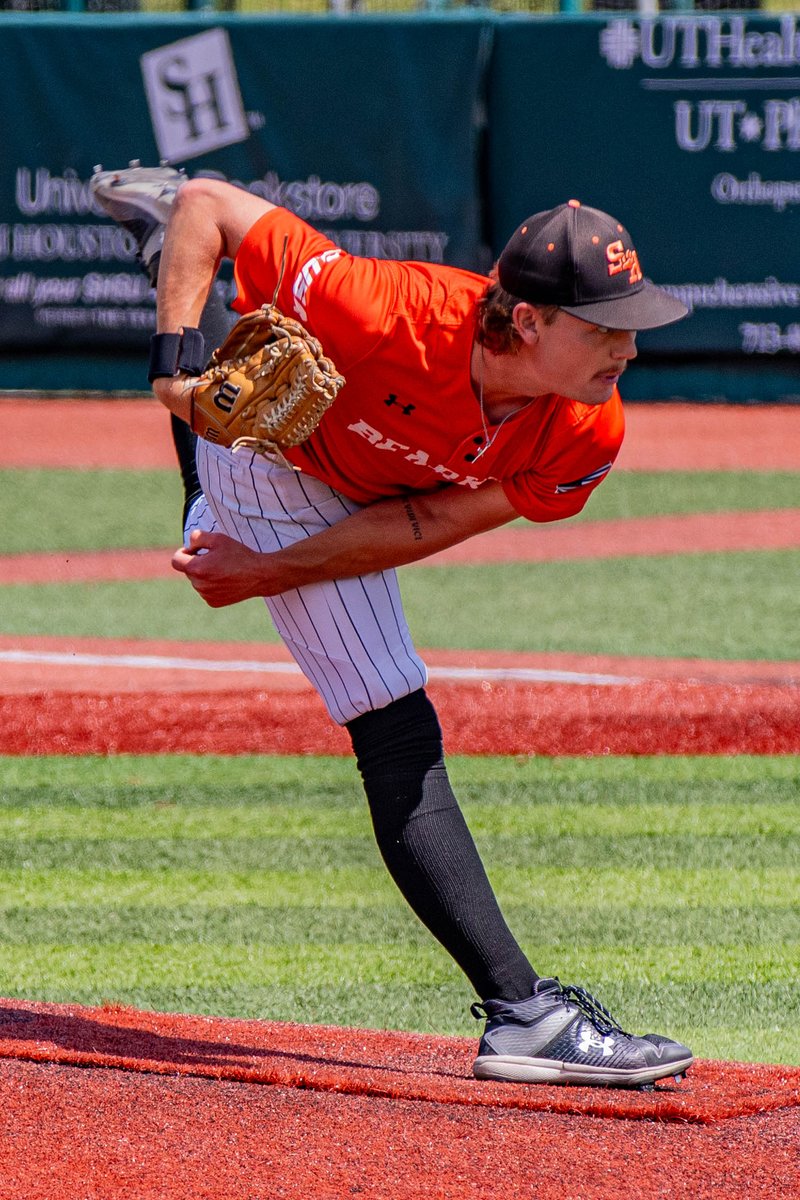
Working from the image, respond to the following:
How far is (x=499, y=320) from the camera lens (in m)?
3.04

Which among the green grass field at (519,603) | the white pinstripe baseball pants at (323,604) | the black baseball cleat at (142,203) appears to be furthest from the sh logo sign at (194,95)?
the white pinstripe baseball pants at (323,604)

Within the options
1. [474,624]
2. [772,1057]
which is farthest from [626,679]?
[772,1057]

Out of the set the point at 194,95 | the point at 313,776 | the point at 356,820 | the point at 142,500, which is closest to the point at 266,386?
the point at 356,820

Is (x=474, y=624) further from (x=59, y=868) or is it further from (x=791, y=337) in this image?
(x=791, y=337)

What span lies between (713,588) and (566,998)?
6220 mm

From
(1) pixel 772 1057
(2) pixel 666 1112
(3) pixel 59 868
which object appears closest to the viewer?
(2) pixel 666 1112

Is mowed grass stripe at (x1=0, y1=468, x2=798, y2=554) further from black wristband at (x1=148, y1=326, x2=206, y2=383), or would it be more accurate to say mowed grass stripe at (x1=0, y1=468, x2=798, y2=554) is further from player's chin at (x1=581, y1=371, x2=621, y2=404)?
player's chin at (x1=581, y1=371, x2=621, y2=404)

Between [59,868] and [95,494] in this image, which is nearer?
[59,868]

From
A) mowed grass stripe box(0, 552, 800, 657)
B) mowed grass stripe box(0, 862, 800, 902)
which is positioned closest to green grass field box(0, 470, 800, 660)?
mowed grass stripe box(0, 552, 800, 657)

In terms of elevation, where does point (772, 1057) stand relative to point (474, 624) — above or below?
above

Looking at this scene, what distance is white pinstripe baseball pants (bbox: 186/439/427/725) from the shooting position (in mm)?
3258

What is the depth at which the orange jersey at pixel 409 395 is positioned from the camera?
3.12 meters

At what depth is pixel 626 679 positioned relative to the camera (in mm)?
7195

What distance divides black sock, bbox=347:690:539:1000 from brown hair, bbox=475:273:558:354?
Answer: 2.28 feet
